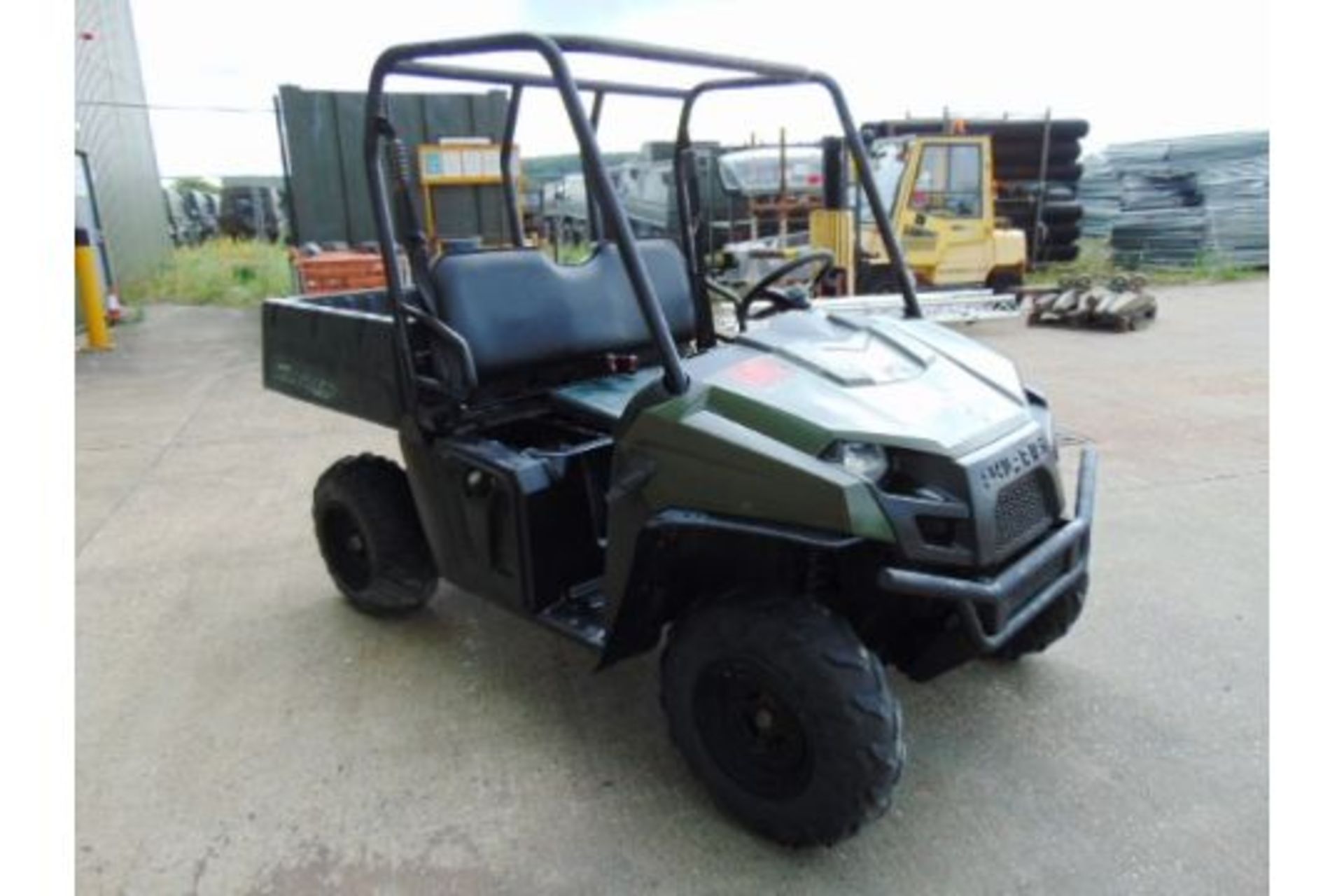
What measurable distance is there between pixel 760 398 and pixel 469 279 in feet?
3.58

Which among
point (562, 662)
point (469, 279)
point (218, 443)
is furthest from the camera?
point (218, 443)

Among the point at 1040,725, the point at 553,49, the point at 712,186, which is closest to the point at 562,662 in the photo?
the point at 1040,725

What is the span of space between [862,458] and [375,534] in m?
1.80

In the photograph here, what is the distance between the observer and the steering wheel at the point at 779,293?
2873mm

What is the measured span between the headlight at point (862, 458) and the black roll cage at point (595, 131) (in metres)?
0.38

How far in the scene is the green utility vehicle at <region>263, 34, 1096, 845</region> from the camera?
191 cm

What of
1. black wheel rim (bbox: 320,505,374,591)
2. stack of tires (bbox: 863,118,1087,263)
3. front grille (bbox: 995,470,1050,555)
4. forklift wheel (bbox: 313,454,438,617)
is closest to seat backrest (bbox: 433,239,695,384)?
forklift wheel (bbox: 313,454,438,617)

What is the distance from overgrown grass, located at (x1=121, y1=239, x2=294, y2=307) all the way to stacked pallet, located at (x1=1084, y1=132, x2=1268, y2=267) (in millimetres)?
12283

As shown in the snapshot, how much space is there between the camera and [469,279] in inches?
106

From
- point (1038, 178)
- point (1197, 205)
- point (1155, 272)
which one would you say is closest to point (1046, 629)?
point (1155, 272)

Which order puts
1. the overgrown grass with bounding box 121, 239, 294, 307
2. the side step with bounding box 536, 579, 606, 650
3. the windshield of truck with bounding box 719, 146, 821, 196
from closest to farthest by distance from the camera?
the side step with bounding box 536, 579, 606, 650, the overgrown grass with bounding box 121, 239, 294, 307, the windshield of truck with bounding box 719, 146, 821, 196

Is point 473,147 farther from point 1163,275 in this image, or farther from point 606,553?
point 1163,275

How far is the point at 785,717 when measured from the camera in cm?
203

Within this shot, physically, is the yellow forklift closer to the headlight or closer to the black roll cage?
the black roll cage
